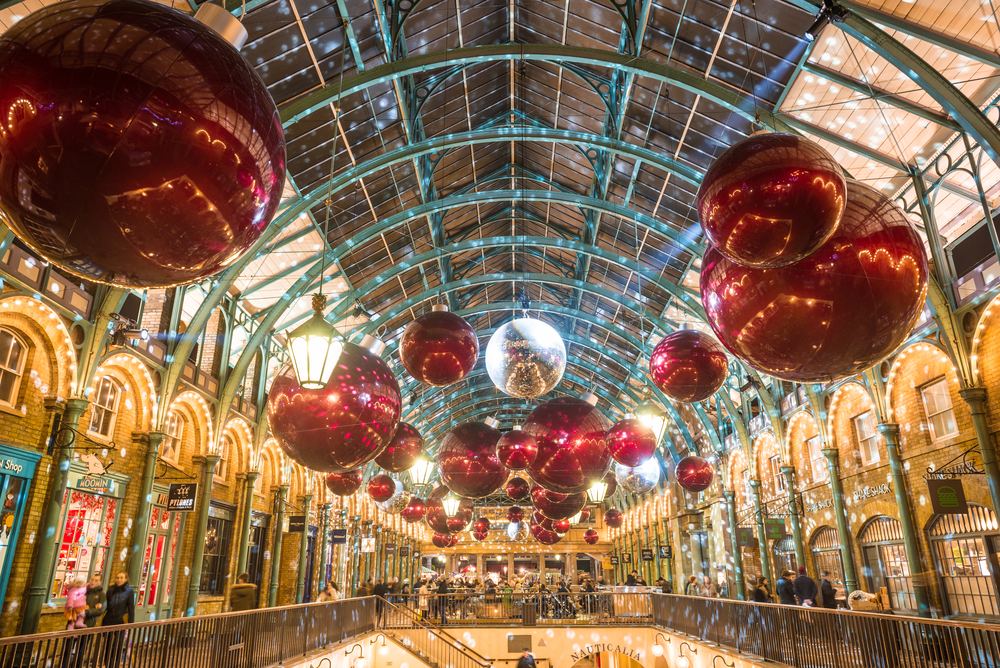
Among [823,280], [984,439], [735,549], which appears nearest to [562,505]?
[984,439]

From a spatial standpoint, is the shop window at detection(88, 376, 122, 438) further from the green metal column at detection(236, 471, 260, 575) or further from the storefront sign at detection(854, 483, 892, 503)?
the storefront sign at detection(854, 483, 892, 503)

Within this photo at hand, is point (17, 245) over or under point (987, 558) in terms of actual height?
over

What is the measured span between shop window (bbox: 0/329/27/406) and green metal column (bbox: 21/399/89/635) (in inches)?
28.7

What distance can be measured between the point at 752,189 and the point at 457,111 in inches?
447

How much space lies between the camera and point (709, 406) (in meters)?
22.2

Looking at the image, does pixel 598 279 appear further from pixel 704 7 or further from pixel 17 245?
pixel 17 245

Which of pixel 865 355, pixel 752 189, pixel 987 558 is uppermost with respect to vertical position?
pixel 752 189

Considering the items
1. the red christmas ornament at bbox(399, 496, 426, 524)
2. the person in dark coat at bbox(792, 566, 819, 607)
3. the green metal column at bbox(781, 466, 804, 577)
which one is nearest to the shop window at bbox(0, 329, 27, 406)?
the red christmas ornament at bbox(399, 496, 426, 524)

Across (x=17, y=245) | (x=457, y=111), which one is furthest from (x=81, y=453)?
(x=457, y=111)

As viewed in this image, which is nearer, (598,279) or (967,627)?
(967,627)

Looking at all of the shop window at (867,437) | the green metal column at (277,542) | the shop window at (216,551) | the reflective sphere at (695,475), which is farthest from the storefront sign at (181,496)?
the shop window at (867,437)

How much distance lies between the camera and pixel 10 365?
29.1 ft

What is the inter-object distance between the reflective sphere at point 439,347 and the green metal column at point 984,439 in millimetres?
8382

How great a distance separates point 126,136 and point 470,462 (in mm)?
6204
